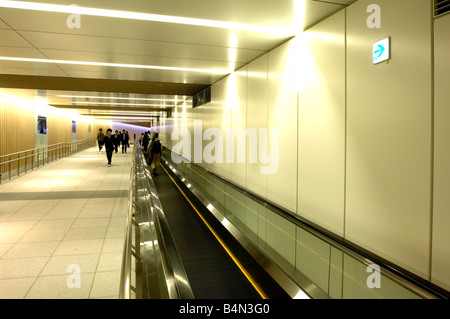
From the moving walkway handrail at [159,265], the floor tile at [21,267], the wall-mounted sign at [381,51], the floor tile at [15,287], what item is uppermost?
the wall-mounted sign at [381,51]

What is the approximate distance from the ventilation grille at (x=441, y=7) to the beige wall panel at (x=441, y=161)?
41mm

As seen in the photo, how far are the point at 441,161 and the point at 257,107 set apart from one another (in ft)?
13.1

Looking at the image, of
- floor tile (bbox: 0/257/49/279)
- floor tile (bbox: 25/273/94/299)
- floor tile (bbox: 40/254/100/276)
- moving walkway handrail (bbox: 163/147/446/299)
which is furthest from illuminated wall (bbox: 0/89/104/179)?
moving walkway handrail (bbox: 163/147/446/299)

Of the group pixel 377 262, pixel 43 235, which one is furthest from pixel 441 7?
pixel 43 235

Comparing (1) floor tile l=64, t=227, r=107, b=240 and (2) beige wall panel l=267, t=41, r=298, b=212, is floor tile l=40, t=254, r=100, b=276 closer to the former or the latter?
(1) floor tile l=64, t=227, r=107, b=240

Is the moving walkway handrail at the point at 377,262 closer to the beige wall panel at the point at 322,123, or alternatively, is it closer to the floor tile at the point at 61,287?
the beige wall panel at the point at 322,123

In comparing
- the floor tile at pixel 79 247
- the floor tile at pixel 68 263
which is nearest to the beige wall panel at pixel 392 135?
the floor tile at pixel 68 263

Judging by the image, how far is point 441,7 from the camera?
7.71ft

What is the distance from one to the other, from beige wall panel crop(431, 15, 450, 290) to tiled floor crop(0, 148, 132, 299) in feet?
10.3

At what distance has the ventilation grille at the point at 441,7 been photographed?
2.30m

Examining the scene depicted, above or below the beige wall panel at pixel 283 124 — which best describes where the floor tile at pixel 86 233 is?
below

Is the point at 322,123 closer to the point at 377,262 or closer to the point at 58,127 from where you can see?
the point at 377,262

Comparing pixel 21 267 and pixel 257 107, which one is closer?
pixel 21 267

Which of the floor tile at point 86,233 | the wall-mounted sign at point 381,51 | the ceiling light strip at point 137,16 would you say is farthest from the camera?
the floor tile at point 86,233
